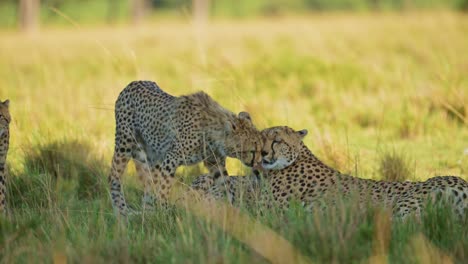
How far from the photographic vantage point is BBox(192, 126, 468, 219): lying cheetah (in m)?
3.89

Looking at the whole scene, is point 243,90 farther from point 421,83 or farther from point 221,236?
point 221,236

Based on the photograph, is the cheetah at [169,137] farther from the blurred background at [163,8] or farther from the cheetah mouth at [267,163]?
the blurred background at [163,8]

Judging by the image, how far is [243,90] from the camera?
8711 mm

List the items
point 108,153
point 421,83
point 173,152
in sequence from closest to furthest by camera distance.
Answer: point 173,152, point 108,153, point 421,83

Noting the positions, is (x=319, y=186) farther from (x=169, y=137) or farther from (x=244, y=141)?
(x=169, y=137)

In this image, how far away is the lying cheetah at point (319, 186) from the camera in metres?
3.89

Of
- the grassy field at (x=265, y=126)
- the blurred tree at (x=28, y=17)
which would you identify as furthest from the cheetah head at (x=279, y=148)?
the blurred tree at (x=28, y=17)

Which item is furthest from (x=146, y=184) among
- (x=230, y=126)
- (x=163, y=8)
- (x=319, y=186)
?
(x=163, y=8)

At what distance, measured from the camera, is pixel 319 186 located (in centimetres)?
439

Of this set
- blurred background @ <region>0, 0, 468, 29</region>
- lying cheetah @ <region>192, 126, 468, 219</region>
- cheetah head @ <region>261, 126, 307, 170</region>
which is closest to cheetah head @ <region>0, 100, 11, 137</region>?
lying cheetah @ <region>192, 126, 468, 219</region>

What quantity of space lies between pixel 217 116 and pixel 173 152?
0.34 m

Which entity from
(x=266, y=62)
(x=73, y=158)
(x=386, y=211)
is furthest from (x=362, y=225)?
(x=266, y=62)

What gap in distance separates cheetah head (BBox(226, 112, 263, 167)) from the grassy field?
47 cm

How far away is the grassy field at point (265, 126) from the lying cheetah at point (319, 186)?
12.0 inches
